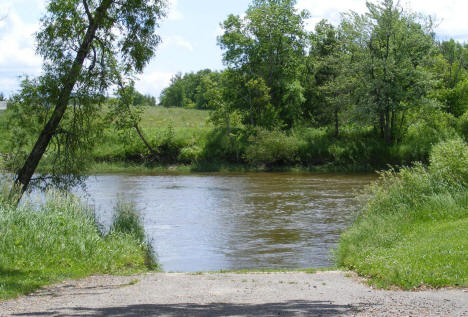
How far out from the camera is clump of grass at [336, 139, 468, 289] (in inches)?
401

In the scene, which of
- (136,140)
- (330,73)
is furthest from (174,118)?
(330,73)

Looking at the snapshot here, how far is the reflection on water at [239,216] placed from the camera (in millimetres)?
16562

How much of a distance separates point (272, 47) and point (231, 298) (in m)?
49.6

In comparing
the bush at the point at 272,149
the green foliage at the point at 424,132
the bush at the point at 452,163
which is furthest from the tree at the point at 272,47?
the bush at the point at 452,163

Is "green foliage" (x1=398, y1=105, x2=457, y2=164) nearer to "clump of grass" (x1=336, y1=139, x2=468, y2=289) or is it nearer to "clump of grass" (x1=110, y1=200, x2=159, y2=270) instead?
"clump of grass" (x1=336, y1=139, x2=468, y2=289)

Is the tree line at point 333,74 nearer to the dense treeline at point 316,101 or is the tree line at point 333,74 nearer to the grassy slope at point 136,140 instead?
the dense treeline at point 316,101

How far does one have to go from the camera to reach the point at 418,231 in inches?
554

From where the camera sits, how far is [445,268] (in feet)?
33.4

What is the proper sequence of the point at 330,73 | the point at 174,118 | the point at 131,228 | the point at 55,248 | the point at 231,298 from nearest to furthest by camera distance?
the point at 231,298 < the point at 55,248 < the point at 131,228 < the point at 330,73 < the point at 174,118

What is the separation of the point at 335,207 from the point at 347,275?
15.3 metres

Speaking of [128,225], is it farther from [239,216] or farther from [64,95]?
[239,216]

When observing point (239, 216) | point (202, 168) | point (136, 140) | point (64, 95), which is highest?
point (64, 95)

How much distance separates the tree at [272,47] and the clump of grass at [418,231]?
37.9m

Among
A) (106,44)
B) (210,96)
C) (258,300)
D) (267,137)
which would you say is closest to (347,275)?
(258,300)
